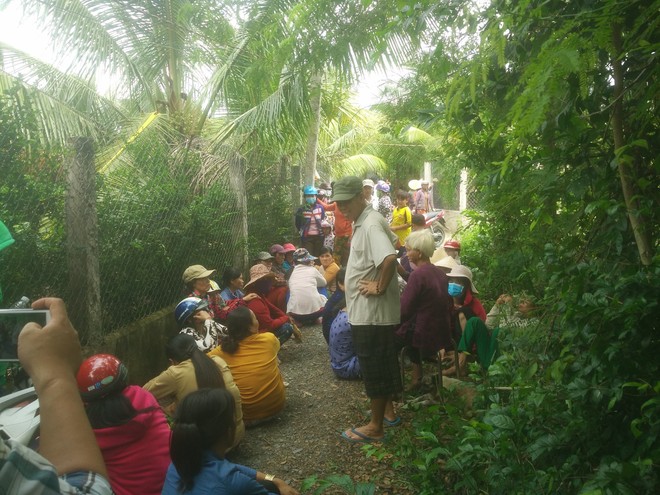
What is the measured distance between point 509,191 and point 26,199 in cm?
337

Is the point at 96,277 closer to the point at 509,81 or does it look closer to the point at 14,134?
the point at 14,134

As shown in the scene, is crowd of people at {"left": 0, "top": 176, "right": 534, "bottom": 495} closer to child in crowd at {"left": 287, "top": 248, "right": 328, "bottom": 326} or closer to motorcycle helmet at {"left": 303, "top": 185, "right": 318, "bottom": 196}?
child in crowd at {"left": 287, "top": 248, "right": 328, "bottom": 326}

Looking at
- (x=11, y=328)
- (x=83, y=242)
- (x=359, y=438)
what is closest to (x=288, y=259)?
(x=83, y=242)

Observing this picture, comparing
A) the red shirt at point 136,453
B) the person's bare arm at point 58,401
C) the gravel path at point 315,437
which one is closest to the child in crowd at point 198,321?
the gravel path at point 315,437

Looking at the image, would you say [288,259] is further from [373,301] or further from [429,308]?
[373,301]

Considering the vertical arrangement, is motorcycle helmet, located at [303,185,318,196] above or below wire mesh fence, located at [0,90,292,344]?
above

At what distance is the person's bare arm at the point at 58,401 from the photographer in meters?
1.28

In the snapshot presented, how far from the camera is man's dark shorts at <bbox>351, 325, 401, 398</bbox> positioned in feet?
13.6

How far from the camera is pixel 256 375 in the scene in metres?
4.62

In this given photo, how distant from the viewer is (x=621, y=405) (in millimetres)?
2508

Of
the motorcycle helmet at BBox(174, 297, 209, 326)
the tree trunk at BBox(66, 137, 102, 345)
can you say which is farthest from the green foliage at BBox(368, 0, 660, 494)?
the tree trunk at BBox(66, 137, 102, 345)

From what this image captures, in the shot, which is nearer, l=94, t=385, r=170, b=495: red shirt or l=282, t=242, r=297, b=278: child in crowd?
l=94, t=385, r=170, b=495: red shirt

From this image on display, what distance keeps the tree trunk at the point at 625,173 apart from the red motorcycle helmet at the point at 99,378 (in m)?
2.56

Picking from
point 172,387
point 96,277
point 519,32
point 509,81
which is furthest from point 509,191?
point 96,277
